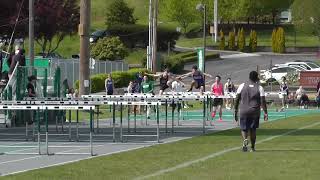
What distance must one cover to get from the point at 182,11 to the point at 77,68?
48.0 m

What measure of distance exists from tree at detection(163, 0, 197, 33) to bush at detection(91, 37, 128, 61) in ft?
109

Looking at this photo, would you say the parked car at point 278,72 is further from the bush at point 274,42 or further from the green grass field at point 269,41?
the green grass field at point 269,41

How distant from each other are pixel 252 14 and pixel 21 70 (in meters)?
84.1

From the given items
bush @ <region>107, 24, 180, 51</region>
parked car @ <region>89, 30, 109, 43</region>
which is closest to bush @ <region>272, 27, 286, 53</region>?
bush @ <region>107, 24, 180, 51</region>

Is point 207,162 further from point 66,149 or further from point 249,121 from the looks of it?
point 66,149

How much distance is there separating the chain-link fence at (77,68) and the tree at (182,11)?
39.1 m

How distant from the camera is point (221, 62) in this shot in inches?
3607

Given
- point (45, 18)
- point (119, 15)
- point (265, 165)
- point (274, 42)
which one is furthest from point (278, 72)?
point (265, 165)

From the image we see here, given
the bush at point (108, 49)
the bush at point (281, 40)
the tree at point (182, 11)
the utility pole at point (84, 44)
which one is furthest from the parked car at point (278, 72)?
the tree at point (182, 11)

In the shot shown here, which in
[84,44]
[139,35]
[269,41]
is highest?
[269,41]

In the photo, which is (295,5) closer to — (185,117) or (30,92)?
(185,117)

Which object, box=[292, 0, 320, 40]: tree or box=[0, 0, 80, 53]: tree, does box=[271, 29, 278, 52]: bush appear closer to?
box=[292, 0, 320, 40]: tree

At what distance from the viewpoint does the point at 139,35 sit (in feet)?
304

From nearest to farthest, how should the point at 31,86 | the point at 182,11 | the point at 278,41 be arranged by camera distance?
the point at 31,86
the point at 278,41
the point at 182,11
